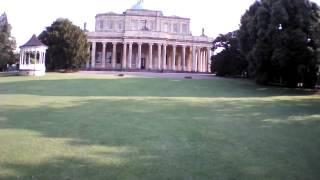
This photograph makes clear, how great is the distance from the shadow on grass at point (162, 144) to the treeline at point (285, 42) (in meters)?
18.5

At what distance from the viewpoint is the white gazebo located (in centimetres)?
5972

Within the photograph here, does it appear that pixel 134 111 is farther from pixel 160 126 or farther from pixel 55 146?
pixel 55 146

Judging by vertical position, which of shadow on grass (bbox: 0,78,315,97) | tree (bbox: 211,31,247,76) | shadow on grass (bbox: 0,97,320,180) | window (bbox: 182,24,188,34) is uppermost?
window (bbox: 182,24,188,34)

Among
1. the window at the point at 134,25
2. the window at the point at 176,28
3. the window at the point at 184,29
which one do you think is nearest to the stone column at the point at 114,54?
the window at the point at 134,25

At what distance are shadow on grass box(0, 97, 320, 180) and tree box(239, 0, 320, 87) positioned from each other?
1856 cm

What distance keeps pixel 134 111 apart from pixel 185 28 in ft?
300

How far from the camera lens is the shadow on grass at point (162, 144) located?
11.6 meters

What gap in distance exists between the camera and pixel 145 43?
335 feet

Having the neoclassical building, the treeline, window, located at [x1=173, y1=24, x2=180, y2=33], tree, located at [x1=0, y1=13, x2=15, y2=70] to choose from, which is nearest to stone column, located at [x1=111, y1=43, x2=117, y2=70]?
the neoclassical building

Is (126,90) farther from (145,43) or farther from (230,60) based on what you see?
(145,43)

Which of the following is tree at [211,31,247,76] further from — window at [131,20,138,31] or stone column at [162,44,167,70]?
window at [131,20,138,31]

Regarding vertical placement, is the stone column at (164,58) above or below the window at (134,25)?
below

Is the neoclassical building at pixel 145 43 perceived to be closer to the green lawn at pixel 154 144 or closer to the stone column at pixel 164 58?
the stone column at pixel 164 58

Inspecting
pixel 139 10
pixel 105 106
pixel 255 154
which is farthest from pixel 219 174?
pixel 139 10
